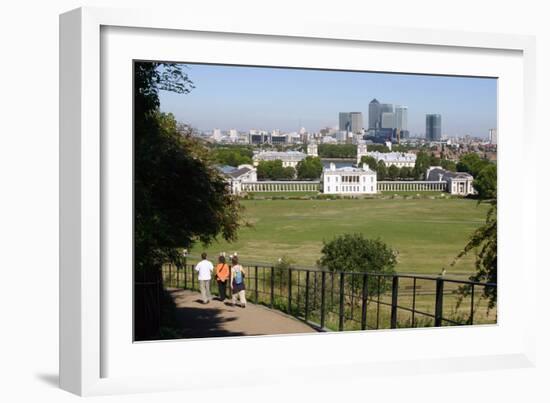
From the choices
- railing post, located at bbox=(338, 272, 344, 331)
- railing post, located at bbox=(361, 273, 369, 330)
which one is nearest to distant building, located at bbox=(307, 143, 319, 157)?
railing post, located at bbox=(338, 272, 344, 331)

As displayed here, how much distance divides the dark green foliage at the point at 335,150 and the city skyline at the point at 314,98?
9.1 inches

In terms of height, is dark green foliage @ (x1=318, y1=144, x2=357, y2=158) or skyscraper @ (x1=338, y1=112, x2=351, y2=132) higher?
skyscraper @ (x1=338, y1=112, x2=351, y2=132)

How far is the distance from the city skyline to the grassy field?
88 cm

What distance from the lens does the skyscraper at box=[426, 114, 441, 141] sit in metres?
14.2

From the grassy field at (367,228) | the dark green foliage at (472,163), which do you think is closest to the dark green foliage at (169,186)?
the grassy field at (367,228)

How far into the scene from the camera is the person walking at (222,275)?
43.3 ft

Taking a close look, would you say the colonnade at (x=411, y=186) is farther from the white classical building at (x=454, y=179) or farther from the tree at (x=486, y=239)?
the tree at (x=486, y=239)

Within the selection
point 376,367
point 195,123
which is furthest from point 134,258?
point 376,367

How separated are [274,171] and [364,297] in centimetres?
184

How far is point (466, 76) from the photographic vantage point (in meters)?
14.0

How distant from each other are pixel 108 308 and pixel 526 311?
4959mm

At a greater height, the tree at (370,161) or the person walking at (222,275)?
the tree at (370,161)

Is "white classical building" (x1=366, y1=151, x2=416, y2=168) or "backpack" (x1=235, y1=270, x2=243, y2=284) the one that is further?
"white classical building" (x1=366, y1=151, x2=416, y2=168)

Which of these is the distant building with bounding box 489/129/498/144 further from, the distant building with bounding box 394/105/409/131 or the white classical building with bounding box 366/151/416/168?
the distant building with bounding box 394/105/409/131
